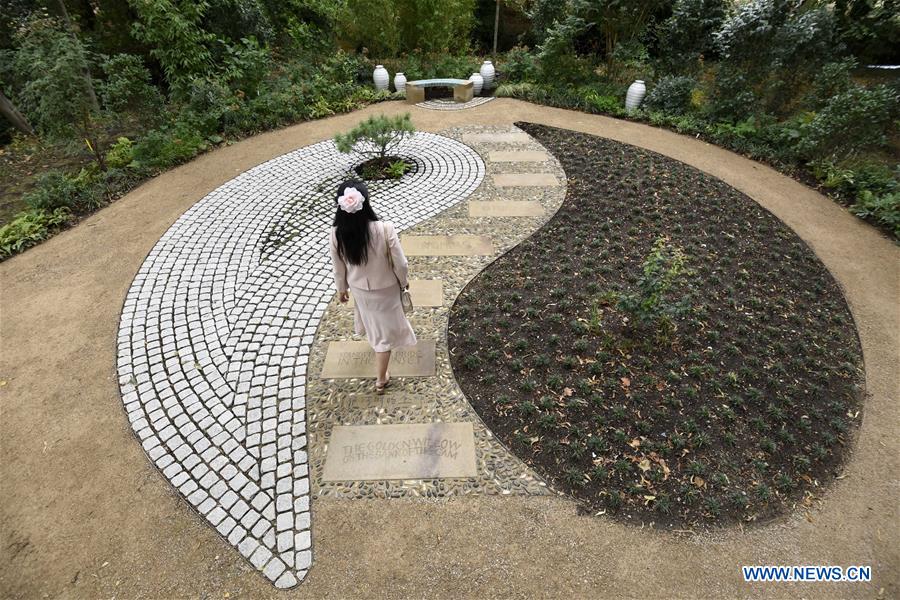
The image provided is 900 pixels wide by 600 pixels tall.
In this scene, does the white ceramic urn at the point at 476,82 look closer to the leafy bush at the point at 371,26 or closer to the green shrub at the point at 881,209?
the leafy bush at the point at 371,26

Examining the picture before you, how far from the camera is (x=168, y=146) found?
7977 mm

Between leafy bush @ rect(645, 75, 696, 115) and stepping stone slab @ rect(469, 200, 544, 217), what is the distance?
4.91 m

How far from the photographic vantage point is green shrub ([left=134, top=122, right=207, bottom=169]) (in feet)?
25.5

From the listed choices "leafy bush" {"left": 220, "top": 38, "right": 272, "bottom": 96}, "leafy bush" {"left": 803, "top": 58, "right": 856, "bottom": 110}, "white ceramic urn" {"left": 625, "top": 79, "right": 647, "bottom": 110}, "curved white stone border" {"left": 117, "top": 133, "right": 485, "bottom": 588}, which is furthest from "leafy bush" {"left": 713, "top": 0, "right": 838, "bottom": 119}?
"leafy bush" {"left": 220, "top": 38, "right": 272, "bottom": 96}

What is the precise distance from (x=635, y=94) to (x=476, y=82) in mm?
3695

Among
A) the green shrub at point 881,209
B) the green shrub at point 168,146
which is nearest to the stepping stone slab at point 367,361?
the green shrub at point 168,146

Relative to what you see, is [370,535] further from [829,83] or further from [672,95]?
[829,83]

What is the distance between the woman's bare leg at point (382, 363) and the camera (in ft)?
12.6

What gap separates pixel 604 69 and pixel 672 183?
5849 mm

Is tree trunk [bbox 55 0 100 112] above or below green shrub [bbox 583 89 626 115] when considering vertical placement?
above

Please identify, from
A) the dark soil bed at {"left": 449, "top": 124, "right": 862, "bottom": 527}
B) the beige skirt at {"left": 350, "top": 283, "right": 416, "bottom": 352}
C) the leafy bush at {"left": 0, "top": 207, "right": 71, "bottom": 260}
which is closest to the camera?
the dark soil bed at {"left": 449, "top": 124, "right": 862, "bottom": 527}

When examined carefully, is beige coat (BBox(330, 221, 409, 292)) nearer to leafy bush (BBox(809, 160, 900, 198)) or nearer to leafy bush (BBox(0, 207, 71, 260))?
leafy bush (BBox(0, 207, 71, 260))

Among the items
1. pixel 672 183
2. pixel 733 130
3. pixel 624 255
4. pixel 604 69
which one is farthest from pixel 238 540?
pixel 604 69

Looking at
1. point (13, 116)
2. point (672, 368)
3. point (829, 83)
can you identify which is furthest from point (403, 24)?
point (672, 368)
